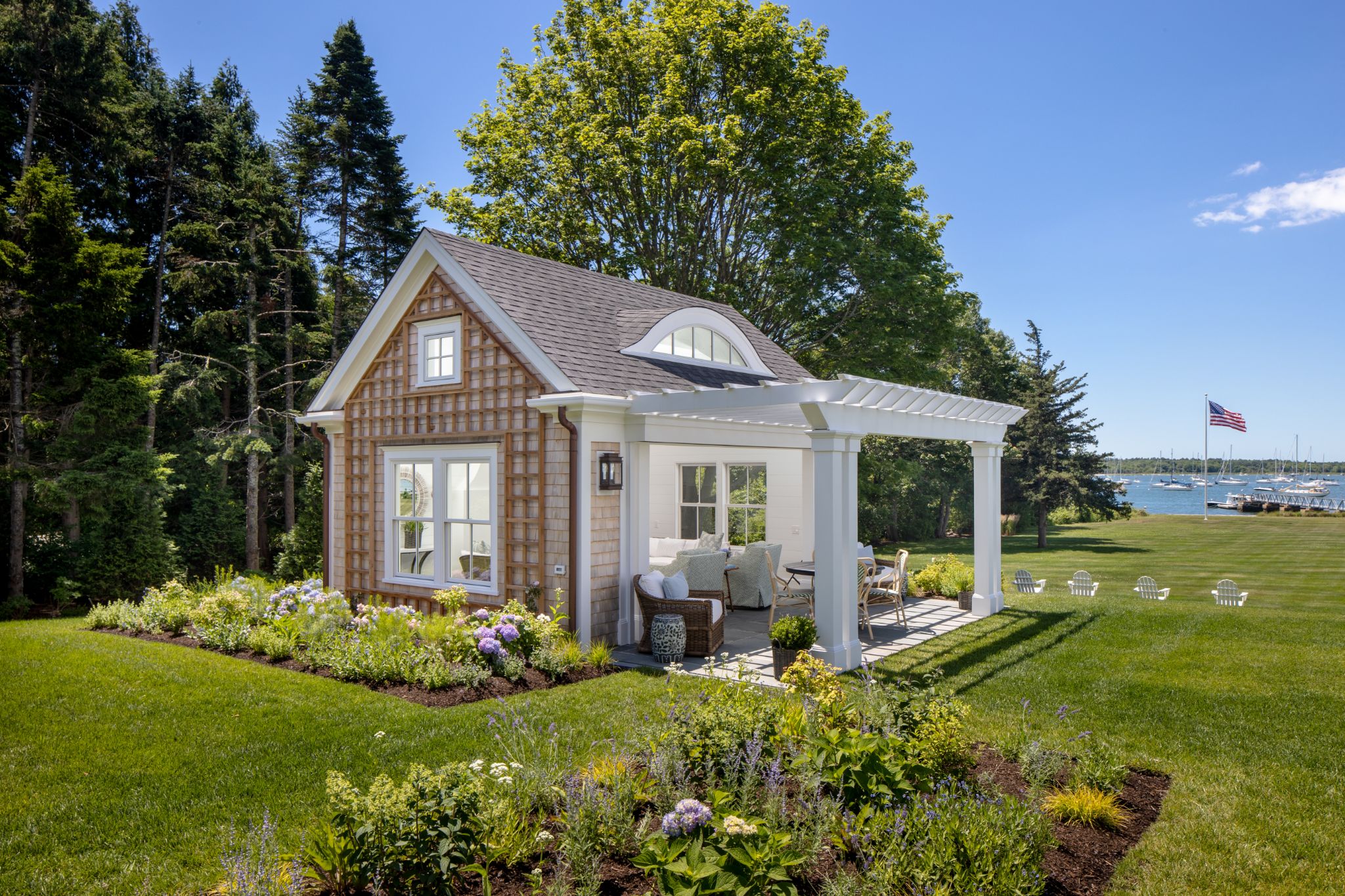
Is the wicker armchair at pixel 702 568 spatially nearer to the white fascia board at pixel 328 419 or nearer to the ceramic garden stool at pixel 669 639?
the ceramic garden stool at pixel 669 639

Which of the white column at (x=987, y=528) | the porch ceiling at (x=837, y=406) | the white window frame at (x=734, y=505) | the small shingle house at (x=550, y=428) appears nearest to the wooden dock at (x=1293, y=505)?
the white column at (x=987, y=528)

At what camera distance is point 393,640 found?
795 cm

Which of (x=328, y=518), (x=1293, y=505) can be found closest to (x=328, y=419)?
(x=328, y=518)

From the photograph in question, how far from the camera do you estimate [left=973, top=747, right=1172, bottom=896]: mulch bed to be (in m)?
3.81

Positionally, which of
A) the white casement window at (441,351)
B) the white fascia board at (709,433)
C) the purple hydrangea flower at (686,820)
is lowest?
the purple hydrangea flower at (686,820)

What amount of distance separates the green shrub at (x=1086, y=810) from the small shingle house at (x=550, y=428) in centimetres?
351

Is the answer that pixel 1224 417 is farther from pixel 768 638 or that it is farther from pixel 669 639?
pixel 669 639

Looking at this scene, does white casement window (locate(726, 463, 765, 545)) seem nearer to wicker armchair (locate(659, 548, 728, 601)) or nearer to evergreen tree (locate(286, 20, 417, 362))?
wicker armchair (locate(659, 548, 728, 601))

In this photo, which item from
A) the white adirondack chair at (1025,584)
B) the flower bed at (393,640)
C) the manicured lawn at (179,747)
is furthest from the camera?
the white adirondack chair at (1025,584)

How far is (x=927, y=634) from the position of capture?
32.9 feet

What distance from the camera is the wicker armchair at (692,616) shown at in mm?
8750

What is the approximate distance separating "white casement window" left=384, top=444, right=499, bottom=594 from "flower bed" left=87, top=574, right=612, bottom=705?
1.77ft

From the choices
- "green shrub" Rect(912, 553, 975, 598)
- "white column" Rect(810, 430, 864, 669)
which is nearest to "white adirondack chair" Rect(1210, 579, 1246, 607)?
"green shrub" Rect(912, 553, 975, 598)

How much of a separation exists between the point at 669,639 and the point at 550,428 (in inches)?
108
